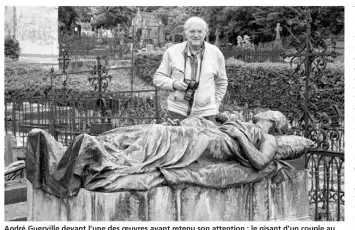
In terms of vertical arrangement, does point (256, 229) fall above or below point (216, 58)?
below

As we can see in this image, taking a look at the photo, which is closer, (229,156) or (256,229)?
(256,229)

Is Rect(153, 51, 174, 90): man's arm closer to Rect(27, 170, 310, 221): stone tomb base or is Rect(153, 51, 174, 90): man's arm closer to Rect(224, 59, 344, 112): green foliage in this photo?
Rect(27, 170, 310, 221): stone tomb base

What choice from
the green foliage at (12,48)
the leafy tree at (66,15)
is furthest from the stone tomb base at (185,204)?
the leafy tree at (66,15)

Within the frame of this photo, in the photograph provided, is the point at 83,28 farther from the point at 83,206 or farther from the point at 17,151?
the point at 83,206

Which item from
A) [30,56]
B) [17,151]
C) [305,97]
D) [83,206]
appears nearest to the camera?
[83,206]

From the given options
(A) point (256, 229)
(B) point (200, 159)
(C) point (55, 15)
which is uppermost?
(C) point (55, 15)

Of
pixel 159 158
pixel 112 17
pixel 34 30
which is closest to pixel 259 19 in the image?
pixel 34 30

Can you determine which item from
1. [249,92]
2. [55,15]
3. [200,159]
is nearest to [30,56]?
[55,15]

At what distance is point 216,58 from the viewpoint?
5312 mm

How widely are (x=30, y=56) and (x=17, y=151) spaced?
38.5 feet

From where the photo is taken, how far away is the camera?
507 centimetres

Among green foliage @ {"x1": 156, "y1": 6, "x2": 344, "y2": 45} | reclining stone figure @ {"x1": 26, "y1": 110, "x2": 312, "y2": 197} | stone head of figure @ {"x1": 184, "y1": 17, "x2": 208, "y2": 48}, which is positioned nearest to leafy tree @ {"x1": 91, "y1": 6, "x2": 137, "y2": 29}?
green foliage @ {"x1": 156, "y1": 6, "x2": 344, "y2": 45}

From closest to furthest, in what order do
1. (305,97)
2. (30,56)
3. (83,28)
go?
(305,97) → (30,56) → (83,28)

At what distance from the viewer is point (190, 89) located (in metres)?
5.10
